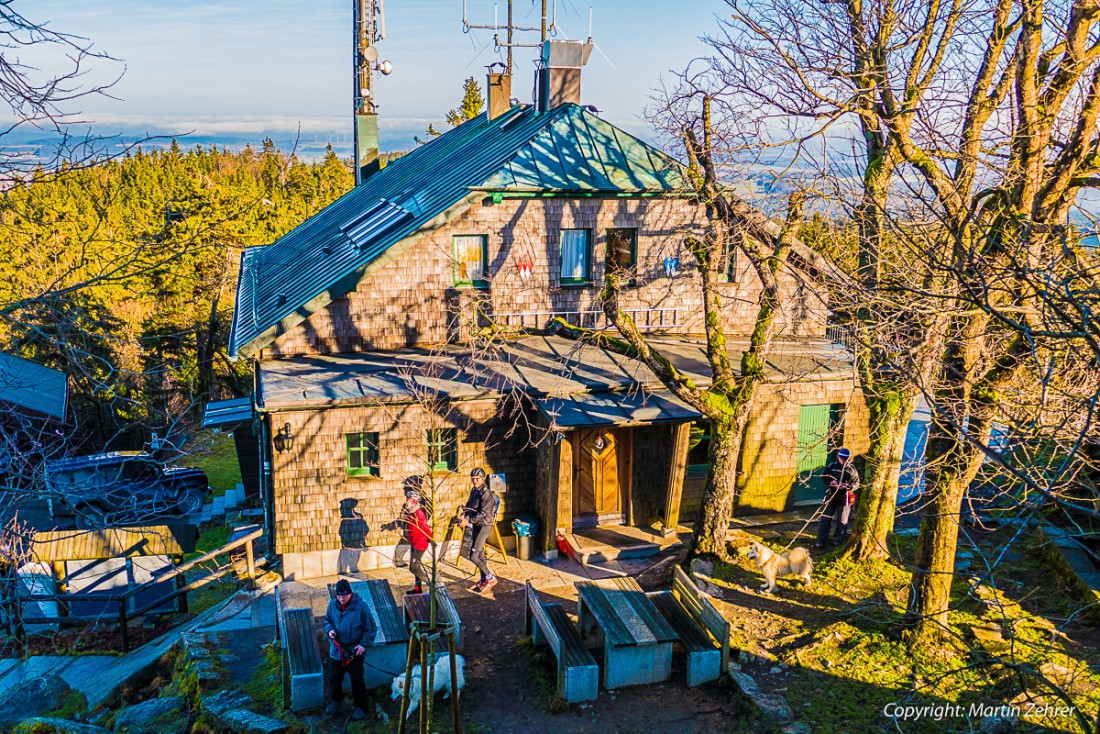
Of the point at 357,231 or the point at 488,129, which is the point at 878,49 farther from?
the point at 488,129

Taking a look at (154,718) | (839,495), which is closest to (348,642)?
(154,718)

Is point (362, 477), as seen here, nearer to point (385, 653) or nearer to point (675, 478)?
point (385, 653)

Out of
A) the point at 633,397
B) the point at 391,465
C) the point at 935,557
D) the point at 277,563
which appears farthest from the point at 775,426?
the point at 277,563

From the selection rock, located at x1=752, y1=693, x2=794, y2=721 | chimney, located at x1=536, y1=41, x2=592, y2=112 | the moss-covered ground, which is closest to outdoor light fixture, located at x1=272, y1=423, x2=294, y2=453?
the moss-covered ground

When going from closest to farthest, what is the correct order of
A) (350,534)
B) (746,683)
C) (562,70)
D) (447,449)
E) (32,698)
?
1. (746,683)
2. (32,698)
3. (350,534)
4. (447,449)
5. (562,70)

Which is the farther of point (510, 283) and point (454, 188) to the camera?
point (454, 188)

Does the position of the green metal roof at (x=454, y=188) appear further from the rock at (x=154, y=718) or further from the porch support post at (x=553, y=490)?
the rock at (x=154, y=718)
